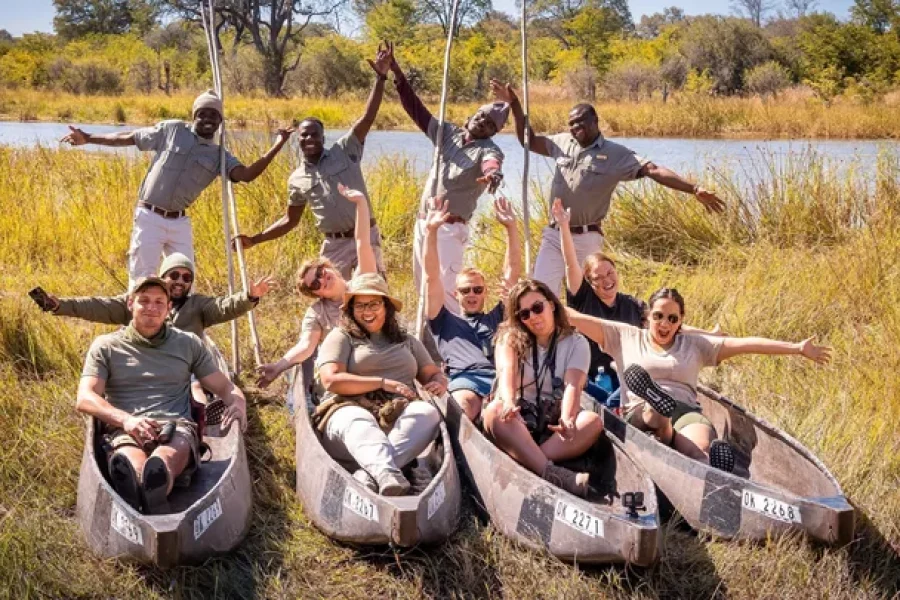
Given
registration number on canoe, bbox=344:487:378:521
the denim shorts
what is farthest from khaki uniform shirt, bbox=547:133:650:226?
registration number on canoe, bbox=344:487:378:521

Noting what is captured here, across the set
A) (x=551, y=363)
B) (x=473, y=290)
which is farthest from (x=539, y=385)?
(x=473, y=290)

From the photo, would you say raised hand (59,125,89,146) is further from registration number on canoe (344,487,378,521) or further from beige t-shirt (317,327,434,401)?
registration number on canoe (344,487,378,521)

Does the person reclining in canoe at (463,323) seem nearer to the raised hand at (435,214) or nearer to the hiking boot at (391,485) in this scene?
the raised hand at (435,214)

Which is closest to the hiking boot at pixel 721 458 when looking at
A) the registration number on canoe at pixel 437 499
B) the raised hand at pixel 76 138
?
the registration number on canoe at pixel 437 499

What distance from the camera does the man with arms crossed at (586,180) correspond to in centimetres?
674

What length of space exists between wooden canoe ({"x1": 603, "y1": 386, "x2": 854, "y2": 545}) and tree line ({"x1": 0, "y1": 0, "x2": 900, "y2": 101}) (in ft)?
67.8

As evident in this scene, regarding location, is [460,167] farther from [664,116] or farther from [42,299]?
[664,116]

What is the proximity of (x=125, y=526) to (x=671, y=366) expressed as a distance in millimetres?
2667

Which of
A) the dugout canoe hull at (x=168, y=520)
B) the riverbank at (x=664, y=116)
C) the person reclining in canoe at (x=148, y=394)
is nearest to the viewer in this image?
the dugout canoe hull at (x=168, y=520)

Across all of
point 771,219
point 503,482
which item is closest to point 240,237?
point 503,482

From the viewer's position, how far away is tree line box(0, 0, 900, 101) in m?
29.8

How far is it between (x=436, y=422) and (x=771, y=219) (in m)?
6.35

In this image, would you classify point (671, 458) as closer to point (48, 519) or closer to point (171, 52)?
point (48, 519)

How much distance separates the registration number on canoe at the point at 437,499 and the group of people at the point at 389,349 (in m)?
0.14
